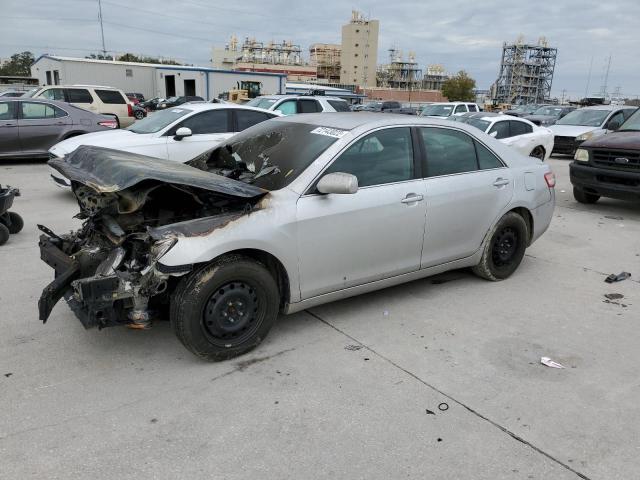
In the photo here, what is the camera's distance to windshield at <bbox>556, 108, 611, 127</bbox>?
17.2 meters

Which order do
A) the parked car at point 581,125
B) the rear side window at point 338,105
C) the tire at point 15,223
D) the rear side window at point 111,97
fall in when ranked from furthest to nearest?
the rear side window at point 111,97
the parked car at point 581,125
the rear side window at point 338,105
the tire at point 15,223

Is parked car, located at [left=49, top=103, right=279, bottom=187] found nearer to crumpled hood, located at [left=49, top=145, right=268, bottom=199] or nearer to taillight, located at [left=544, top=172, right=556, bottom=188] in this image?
crumpled hood, located at [left=49, top=145, right=268, bottom=199]

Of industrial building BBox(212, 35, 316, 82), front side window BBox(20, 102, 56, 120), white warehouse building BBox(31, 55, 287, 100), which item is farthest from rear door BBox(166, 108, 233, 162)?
industrial building BBox(212, 35, 316, 82)

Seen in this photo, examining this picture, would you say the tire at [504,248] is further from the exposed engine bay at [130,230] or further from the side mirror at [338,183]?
the exposed engine bay at [130,230]

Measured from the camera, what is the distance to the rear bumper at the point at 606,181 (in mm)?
8183

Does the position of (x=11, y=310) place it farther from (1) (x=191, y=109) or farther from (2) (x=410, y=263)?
(1) (x=191, y=109)

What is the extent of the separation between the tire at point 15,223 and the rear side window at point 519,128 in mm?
11472

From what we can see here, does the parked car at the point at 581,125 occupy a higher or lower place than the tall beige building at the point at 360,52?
lower

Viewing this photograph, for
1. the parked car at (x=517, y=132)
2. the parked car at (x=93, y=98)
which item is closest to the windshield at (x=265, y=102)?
the parked car at (x=93, y=98)

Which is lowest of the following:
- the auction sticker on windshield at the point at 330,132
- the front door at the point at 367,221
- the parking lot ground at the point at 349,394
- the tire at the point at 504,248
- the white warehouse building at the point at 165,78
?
the parking lot ground at the point at 349,394

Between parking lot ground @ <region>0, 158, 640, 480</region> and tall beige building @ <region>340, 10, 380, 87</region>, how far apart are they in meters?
135

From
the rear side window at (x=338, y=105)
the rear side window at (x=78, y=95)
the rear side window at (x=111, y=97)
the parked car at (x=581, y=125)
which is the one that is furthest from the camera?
the rear side window at (x=111, y=97)

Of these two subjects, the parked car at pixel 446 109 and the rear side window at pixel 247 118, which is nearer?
the rear side window at pixel 247 118

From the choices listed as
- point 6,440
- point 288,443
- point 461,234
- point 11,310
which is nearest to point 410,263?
point 461,234
